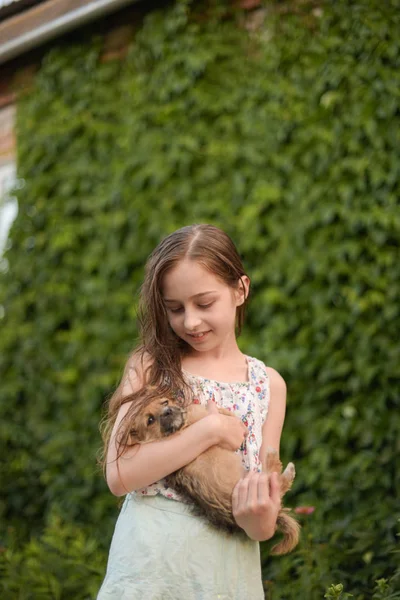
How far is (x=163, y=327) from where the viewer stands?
2.07 metres

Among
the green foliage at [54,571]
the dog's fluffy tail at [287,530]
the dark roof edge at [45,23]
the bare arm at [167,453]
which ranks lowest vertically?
the green foliage at [54,571]

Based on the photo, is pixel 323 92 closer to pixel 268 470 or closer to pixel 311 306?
pixel 311 306

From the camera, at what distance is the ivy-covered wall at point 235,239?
397 cm

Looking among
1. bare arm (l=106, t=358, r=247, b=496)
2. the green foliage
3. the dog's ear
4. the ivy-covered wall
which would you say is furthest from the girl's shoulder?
the green foliage

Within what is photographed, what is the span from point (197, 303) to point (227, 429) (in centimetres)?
32

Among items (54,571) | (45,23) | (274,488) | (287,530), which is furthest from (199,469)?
(45,23)

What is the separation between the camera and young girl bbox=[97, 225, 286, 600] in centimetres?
190

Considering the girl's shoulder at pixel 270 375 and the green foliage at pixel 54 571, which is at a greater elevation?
the girl's shoulder at pixel 270 375

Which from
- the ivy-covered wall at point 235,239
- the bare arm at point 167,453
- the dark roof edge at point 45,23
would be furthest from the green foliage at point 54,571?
the dark roof edge at point 45,23

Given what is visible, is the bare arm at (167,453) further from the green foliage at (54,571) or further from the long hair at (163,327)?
the green foliage at (54,571)

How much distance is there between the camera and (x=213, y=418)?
6.25ft

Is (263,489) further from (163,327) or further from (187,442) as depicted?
(163,327)

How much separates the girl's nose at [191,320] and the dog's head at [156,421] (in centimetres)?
19

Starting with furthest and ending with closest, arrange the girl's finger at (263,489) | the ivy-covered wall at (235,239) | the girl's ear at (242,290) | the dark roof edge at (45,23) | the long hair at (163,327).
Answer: the dark roof edge at (45,23) < the ivy-covered wall at (235,239) < the girl's ear at (242,290) < the long hair at (163,327) < the girl's finger at (263,489)
